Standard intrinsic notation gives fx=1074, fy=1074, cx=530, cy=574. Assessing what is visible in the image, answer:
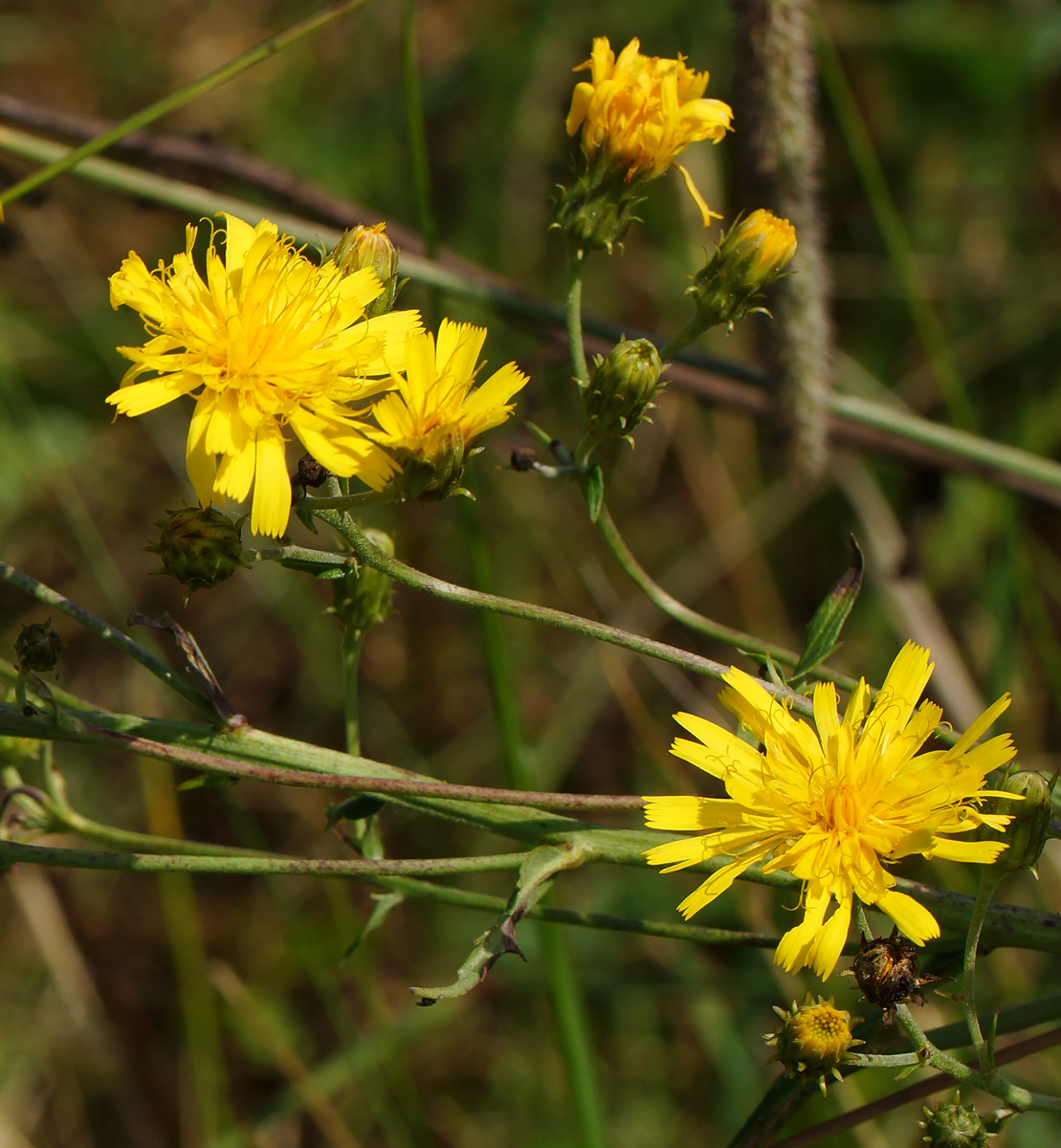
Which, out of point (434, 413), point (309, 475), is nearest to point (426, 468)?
point (434, 413)

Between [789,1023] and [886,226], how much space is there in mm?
2833

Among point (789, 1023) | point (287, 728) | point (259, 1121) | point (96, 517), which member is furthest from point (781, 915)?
point (96, 517)

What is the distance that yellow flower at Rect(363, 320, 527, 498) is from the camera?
214 centimetres

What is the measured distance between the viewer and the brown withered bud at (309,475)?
2148 mm

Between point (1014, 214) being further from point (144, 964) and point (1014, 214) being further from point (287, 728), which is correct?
point (144, 964)

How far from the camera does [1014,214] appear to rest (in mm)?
6074

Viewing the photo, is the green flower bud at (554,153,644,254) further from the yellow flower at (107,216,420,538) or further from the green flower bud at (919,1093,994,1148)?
the green flower bud at (919,1093,994,1148)

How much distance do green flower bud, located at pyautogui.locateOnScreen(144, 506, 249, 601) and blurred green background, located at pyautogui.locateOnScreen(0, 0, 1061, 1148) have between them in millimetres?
3006

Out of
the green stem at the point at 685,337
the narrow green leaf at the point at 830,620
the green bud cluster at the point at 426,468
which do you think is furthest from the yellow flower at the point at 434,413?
the narrow green leaf at the point at 830,620

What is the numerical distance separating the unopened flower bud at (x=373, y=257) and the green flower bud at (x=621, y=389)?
51 cm

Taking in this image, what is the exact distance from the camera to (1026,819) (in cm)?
203

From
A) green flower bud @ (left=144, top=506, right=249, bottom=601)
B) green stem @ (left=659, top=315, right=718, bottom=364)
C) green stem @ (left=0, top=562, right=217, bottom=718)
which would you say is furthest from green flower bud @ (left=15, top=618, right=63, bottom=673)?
green stem @ (left=659, top=315, right=718, bottom=364)

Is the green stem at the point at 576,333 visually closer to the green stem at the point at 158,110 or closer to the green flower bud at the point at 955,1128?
the green stem at the point at 158,110

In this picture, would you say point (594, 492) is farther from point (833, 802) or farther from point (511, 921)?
point (511, 921)
